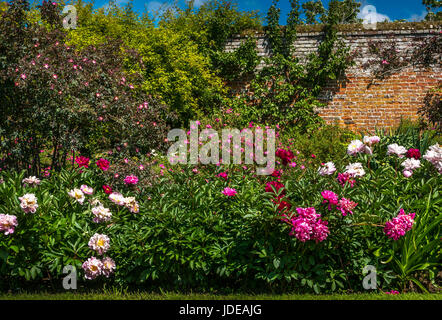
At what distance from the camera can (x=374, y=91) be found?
10.3m

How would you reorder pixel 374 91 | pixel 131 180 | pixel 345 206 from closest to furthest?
1. pixel 345 206
2. pixel 131 180
3. pixel 374 91

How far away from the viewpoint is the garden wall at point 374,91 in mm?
10164

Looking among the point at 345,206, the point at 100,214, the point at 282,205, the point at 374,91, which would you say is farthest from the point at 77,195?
the point at 374,91

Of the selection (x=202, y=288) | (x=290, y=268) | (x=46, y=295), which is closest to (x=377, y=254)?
(x=290, y=268)

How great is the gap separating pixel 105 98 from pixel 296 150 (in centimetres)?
409

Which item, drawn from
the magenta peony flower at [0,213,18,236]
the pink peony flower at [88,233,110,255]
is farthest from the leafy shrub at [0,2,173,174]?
the pink peony flower at [88,233,110,255]

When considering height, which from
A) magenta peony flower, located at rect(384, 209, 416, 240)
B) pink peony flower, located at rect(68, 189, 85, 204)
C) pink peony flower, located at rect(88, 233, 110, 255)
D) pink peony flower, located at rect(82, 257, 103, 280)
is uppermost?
pink peony flower, located at rect(68, 189, 85, 204)

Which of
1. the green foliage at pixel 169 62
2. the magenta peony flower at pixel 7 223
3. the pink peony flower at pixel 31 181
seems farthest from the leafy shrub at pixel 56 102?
the green foliage at pixel 169 62

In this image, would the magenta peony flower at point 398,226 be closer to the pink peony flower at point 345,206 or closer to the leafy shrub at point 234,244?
the leafy shrub at point 234,244

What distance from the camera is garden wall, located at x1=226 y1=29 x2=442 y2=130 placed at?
1016 cm

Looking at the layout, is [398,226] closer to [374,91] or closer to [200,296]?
[200,296]

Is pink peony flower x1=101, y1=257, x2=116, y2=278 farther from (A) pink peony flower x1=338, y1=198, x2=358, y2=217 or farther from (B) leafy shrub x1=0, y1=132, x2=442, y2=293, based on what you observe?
(A) pink peony flower x1=338, y1=198, x2=358, y2=217

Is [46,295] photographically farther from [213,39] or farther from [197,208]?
[213,39]

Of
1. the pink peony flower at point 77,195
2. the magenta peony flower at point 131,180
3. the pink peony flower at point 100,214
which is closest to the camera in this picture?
the pink peony flower at point 100,214
